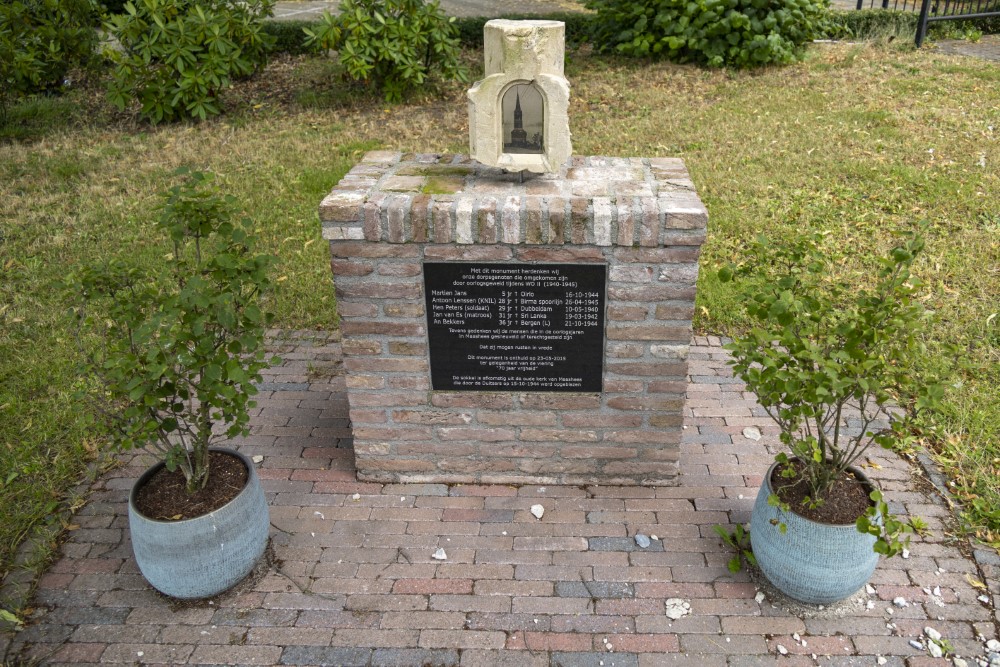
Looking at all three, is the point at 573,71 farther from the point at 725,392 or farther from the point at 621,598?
the point at 621,598

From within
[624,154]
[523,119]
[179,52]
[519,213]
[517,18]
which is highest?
[523,119]

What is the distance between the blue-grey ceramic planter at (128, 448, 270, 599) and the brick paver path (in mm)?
135

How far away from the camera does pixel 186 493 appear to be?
366cm

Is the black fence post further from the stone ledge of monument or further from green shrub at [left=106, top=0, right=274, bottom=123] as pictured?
the stone ledge of monument

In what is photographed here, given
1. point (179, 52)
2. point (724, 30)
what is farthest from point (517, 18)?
point (179, 52)

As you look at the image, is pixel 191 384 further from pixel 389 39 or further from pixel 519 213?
pixel 389 39

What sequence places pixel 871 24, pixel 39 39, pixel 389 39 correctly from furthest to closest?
1. pixel 871 24
2. pixel 39 39
3. pixel 389 39

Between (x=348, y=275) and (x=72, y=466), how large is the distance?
6.77 ft

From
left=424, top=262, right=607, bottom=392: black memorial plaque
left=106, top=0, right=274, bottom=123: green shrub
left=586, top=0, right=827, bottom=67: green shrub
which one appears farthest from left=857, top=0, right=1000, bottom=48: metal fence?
left=424, top=262, right=607, bottom=392: black memorial plaque

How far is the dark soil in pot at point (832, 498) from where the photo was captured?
3.47m

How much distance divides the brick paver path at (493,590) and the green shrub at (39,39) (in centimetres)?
714

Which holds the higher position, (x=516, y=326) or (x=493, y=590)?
(x=516, y=326)

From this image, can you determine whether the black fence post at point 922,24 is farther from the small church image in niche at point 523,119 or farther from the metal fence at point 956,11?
the small church image in niche at point 523,119

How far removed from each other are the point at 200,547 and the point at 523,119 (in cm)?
244
